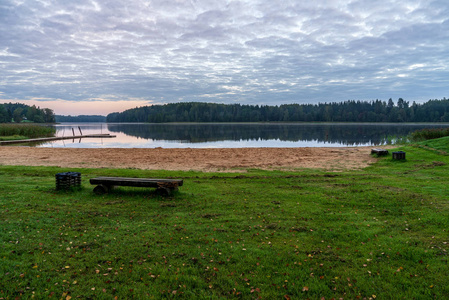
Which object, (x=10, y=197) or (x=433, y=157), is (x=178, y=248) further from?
(x=433, y=157)

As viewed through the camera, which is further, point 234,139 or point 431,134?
point 234,139

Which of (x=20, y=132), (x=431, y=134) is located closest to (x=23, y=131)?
(x=20, y=132)

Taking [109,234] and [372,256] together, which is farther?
[109,234]

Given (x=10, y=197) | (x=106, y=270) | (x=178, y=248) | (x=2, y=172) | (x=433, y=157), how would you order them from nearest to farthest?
(x=106, y=270) < (x=178, y=248) < (x=10, y=197) < (x=2, y=172) < (x=433, y=157)

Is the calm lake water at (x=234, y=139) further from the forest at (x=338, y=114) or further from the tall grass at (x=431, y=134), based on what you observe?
the forest at (x=338, y=114)

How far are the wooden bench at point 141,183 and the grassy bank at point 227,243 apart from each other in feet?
1.03

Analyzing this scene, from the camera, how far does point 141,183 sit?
32.7ft

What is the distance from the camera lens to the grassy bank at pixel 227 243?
4.51 metres

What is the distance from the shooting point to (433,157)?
1767 cm

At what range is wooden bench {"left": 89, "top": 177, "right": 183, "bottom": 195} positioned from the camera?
32.1 feet

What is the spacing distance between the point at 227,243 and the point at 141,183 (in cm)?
495

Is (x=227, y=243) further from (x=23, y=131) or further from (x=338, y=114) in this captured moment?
(x=338, y=114)

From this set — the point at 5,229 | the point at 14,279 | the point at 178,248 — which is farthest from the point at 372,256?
the point at 5,229

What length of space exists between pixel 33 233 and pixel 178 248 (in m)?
3.40
